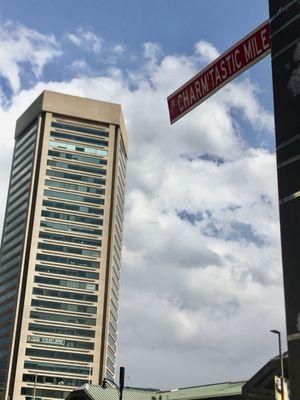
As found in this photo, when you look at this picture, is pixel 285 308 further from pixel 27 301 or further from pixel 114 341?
pixel 114 341

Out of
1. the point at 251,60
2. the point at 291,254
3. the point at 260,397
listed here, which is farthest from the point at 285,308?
the point at 260,397

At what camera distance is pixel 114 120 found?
178125 mm

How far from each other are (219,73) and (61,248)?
490 ft

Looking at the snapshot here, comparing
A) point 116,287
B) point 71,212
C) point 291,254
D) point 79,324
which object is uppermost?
point 71,212

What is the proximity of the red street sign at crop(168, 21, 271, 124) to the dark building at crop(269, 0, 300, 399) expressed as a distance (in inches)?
74.8

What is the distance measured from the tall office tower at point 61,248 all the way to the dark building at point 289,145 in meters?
137

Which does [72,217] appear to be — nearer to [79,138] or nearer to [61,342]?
[79,138]

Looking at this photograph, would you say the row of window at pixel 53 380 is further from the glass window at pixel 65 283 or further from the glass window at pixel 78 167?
the glass window at pixel 78 167

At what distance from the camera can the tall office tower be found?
5950 inches

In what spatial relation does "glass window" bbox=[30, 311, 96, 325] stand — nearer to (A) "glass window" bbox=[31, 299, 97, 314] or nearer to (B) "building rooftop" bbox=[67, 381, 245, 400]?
(A) "glass window" bbox=[31, 299, 97, 314]

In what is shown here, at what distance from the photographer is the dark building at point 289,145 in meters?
16.6

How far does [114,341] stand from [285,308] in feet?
552

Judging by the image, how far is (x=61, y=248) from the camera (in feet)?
531

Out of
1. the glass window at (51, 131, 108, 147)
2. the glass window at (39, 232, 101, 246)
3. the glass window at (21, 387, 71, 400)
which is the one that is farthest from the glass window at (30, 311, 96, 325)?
the glass window at (51, 131, 108, 147)
